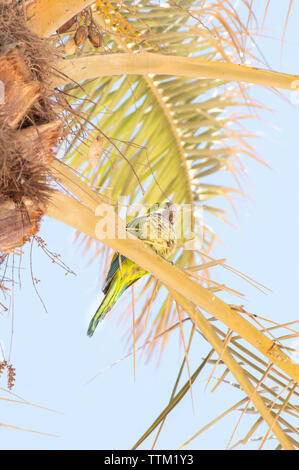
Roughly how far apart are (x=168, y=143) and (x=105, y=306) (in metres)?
0.67


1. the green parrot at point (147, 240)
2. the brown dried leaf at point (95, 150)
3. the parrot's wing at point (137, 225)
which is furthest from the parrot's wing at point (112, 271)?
the brown dried leaf at point (95, 150)

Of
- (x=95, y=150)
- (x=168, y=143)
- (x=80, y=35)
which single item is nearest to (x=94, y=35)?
(x=80, y=35)

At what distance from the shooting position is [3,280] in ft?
3.72

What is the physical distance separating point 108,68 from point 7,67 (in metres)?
0.24

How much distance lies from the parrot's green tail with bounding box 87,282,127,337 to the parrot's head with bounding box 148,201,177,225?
1.00ft

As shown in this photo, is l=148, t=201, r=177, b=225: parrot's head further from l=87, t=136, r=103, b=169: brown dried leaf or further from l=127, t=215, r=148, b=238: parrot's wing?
l=87, t=136, r=103, b=169: brown dried leaf

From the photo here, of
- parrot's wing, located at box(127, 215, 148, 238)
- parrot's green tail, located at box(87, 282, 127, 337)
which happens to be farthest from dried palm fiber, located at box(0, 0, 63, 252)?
parrot's wing, located at box(127, 215, 148, 238)

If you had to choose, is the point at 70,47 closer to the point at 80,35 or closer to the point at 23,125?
the point at 80,35

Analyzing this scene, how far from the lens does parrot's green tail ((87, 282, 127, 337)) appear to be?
161cm

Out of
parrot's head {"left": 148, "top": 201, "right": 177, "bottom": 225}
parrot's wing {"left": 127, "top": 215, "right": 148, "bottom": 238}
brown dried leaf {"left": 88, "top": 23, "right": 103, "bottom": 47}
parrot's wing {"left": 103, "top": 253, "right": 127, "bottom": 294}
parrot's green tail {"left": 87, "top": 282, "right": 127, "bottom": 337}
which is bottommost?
parrot's green tail {"left": 87, "top": 282, "right": 127, "bottom": 337}

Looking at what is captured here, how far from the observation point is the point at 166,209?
1865mm

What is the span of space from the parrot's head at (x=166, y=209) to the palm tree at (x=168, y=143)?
0.10 ft
